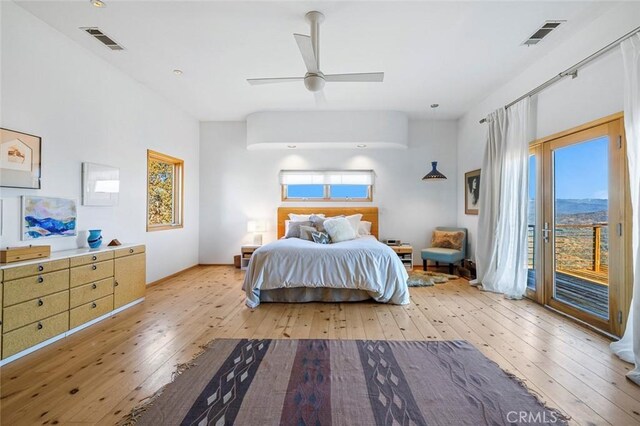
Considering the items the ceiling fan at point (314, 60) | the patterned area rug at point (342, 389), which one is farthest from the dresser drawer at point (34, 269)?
the ceiling fan at point (314, 60)

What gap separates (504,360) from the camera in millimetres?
2236

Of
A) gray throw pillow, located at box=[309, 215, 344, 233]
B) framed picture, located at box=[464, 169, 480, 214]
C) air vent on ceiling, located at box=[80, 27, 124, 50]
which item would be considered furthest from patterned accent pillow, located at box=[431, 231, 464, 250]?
air vent on ceiling, located at box=[80, 27, 124, 50]

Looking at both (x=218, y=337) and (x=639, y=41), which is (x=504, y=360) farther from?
(x=639, y=41)

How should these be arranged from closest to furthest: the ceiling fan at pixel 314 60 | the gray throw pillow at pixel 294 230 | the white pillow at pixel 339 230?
1. the ceiling fan at pixel 314 60
2. the white pillow at pixel 339 230
3. the gray throw pillow at pixel 294 230

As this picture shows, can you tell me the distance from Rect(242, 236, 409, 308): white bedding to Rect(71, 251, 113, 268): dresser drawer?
59.6 inches

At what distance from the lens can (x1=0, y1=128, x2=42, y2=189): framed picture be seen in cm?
246

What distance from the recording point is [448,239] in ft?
17.7

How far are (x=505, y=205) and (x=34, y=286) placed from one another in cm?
518

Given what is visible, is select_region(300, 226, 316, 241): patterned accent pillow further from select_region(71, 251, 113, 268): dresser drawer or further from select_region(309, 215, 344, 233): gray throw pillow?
select_region(71, 251, 113, 268): dresser drawer

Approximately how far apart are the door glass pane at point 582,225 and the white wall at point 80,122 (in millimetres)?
5404

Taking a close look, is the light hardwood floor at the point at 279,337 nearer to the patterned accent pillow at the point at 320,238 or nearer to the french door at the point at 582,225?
the french door at the point at 582,225

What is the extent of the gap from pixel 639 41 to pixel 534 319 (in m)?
2.62

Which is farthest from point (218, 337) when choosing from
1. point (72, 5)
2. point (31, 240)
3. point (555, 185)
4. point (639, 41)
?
point (639, 41)

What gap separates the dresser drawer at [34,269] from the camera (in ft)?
7.22
